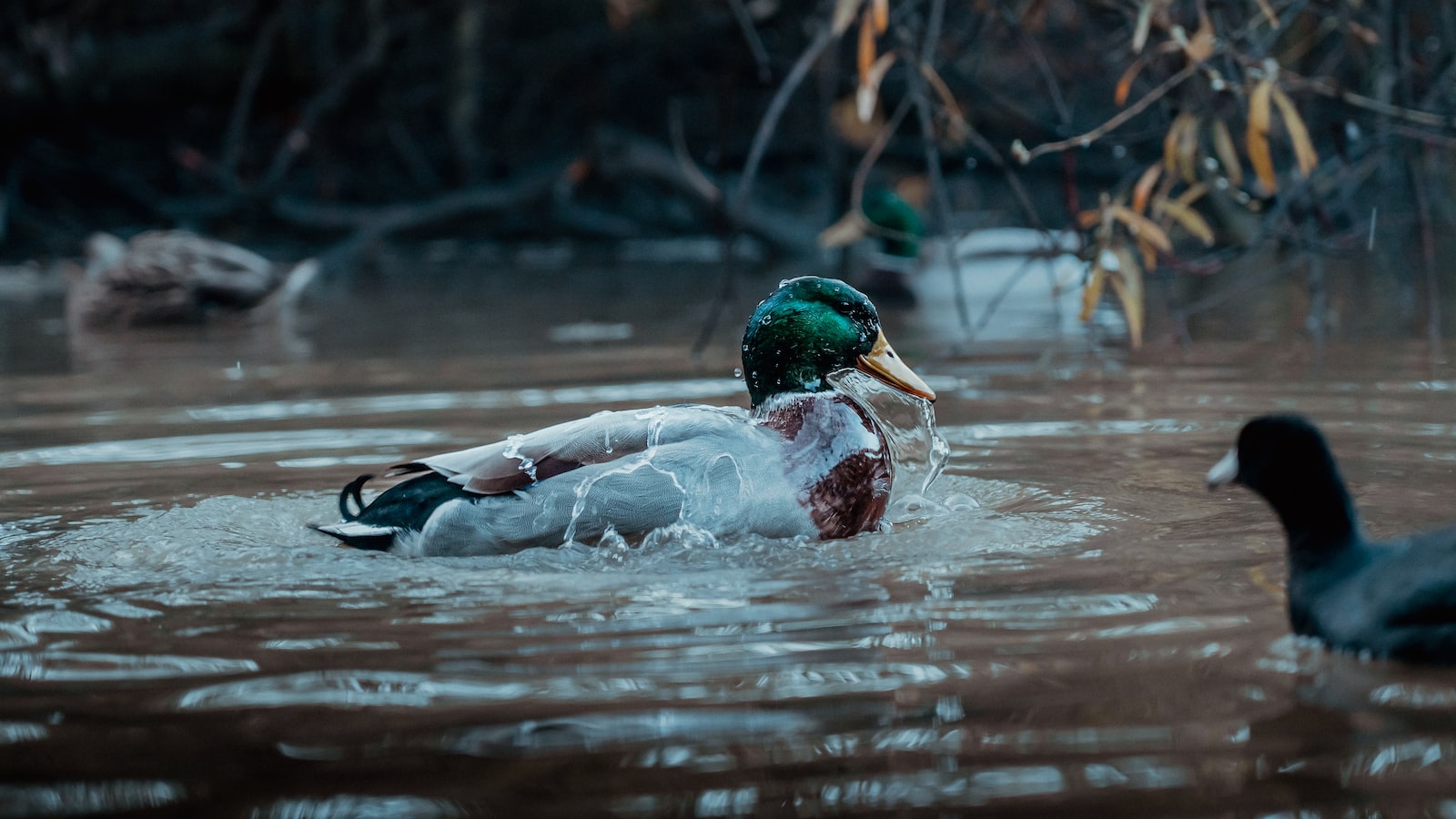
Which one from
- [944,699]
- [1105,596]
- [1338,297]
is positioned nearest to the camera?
[944,699]

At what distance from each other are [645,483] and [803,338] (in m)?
0.71

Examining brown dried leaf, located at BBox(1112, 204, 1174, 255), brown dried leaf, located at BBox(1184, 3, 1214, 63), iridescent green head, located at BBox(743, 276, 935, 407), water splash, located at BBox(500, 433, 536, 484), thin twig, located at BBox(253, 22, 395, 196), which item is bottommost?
water splash, located at BBox(500, 433, 536, 484)

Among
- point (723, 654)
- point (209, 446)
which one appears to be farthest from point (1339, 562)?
point (209, 446)

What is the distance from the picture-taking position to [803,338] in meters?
4.21

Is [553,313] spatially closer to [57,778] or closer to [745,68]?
[745,68]

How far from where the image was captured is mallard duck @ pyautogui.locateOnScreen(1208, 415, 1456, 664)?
2.69 metres

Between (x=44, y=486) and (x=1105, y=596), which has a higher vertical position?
(x=44, y=486)

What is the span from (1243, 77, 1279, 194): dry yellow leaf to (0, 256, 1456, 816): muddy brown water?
861 mm

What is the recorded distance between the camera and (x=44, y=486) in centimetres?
485

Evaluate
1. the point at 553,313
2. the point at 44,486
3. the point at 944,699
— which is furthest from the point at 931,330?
the point at 944,699

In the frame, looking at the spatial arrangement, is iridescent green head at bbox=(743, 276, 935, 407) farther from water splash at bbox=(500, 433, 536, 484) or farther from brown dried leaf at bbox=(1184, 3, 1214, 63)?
brown dried leaf at bbox=(1184, 3, 1214, 63)

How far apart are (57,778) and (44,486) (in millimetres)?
2739

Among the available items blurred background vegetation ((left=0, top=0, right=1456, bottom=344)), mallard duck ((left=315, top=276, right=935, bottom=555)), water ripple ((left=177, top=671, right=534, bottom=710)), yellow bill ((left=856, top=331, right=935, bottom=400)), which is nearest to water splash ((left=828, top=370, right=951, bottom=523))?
yellow bill ((left=856, top=331, right=935, bottom=400))

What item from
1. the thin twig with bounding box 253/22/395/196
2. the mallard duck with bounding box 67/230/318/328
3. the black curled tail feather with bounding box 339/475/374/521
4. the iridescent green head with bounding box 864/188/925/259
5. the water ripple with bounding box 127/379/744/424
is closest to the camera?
the black curled tail feather with bounding box 339/475/374/521
